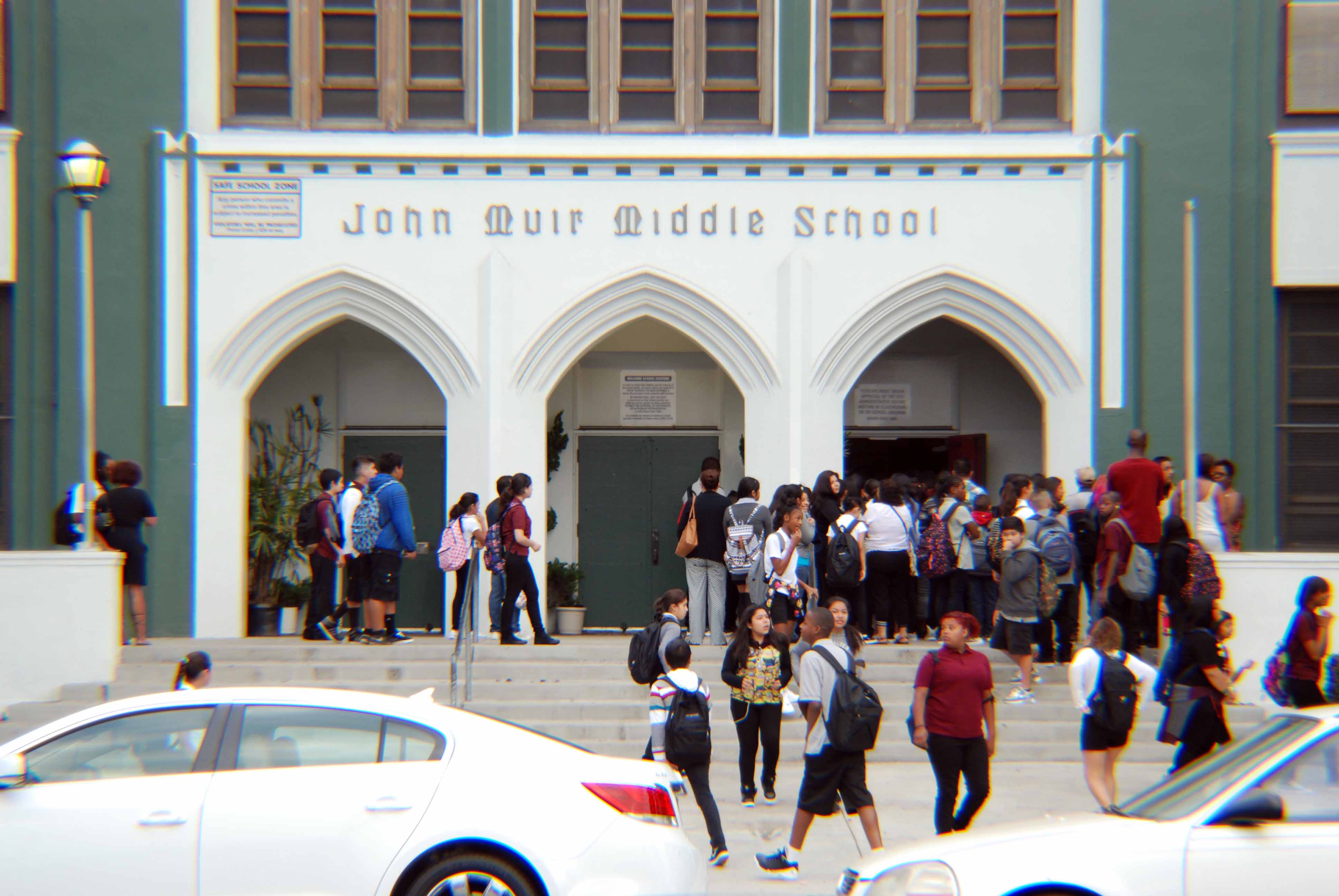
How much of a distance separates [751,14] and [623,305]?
342 cm

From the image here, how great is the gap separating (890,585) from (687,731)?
5446 mm

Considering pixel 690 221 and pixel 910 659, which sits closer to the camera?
pixel 910 659

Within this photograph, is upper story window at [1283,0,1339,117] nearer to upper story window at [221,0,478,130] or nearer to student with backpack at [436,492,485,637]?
upper story window at [221,0,478,130]

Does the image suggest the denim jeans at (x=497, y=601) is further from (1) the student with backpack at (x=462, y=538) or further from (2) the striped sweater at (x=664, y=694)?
(2) the striped sweater at (x=664, y=694)

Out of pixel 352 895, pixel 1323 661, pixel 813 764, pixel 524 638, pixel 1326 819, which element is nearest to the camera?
pixel 1326 819

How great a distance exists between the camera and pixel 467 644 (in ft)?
34.5

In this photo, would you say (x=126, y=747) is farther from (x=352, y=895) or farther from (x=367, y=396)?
(x=367, y=396)

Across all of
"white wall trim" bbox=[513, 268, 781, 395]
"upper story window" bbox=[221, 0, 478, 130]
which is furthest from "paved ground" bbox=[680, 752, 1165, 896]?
"upper story window" bbox=[221, 0, 478, 130]

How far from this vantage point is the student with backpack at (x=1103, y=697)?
7.34 meters

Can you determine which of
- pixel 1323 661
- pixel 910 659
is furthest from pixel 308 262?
pixel 1323 661

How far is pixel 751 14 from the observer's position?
13203 millimetres

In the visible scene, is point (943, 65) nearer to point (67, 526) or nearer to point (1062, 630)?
point (1062, 630)

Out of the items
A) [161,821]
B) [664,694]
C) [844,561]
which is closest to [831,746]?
[664,694]

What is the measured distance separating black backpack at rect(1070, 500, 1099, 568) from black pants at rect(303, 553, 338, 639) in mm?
7130
